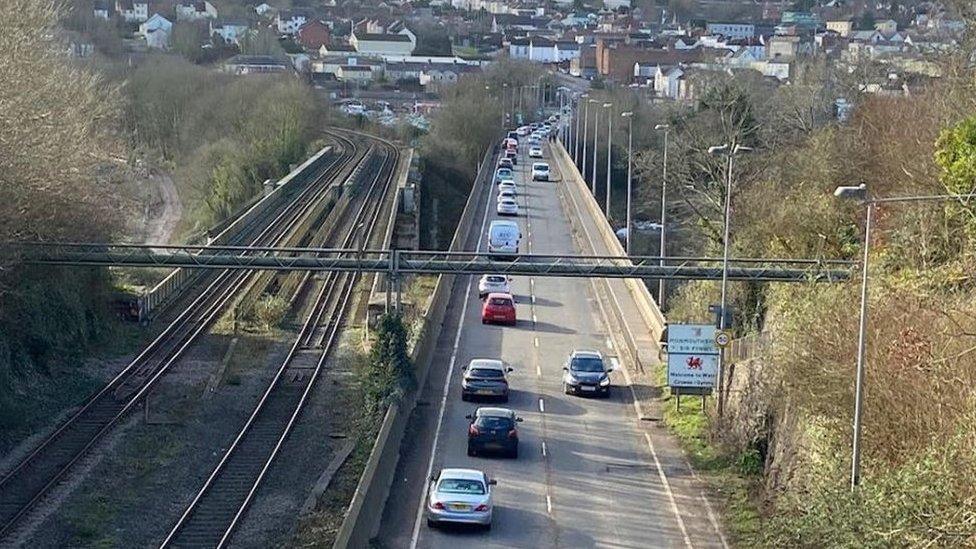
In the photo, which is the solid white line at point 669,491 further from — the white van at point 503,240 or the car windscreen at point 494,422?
the white van at point 503,240

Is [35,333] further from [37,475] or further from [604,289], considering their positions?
[604,289]

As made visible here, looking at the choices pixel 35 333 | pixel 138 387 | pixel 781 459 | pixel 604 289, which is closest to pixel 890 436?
pixel 781 459

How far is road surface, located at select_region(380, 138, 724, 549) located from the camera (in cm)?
2106

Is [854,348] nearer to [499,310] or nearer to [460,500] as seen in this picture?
[460,500]

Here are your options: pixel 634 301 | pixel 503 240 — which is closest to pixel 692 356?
pixel 634 301

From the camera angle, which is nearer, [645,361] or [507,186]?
[645,361]

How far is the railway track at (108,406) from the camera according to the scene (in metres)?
22.6

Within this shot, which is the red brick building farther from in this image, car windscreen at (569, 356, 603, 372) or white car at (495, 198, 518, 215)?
car windscreen at (569, 356, 603, 372)

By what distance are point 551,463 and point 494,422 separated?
1.21m

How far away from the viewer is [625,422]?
93.3ft

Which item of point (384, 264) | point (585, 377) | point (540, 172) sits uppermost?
point (384, 264)

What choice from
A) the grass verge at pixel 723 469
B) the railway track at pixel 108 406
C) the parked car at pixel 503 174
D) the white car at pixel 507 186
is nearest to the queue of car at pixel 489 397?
the grass verge at pixel 723 469

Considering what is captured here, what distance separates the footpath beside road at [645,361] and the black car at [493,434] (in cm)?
260

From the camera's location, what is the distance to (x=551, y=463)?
25141mm
